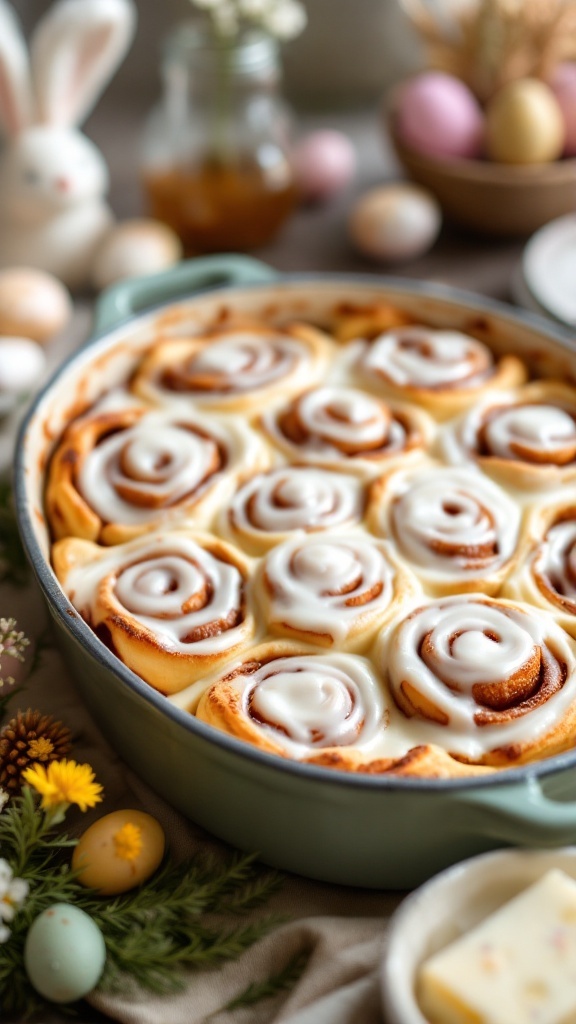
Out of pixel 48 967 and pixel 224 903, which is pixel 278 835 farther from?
pixel 48 967

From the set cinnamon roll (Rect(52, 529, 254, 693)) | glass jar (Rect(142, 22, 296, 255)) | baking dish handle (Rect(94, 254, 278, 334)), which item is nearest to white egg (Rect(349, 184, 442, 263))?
glass jar (Rect(142, 22, 296, 255))

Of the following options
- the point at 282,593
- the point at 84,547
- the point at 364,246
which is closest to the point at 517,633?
the point at 282,593

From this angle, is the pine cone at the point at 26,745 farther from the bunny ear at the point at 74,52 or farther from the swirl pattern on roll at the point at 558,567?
the bunny ear at the point at 74,52

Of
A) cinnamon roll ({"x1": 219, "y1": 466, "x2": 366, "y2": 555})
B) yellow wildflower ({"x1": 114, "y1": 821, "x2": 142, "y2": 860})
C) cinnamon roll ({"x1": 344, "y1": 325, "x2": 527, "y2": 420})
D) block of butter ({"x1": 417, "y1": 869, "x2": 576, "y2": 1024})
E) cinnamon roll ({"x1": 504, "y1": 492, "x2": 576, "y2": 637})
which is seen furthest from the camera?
cinnamon roll ({"x1": 344, "y1": 325, "x2": 527, "y2": 420})

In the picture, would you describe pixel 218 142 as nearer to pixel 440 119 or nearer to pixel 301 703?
pixel 440 119

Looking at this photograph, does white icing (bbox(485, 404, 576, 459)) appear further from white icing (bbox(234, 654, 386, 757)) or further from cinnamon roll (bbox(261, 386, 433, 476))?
white icing (bbox(234, 654, 386, 757))

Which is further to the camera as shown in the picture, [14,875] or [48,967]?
[14,875]
